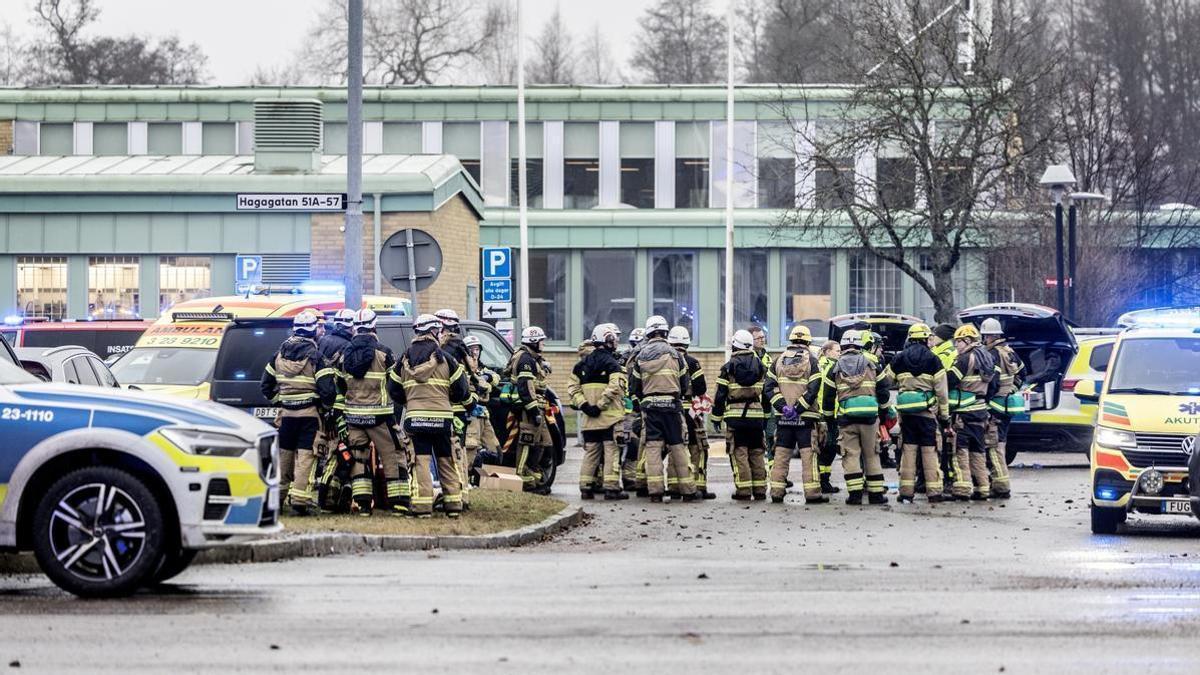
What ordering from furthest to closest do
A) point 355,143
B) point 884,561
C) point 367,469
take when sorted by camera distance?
1. point 355,143
2. point 367,469
3. point 884,561

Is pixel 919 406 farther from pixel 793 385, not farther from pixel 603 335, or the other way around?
pixel 603 335

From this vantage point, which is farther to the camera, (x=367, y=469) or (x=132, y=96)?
(x=132, y=96)

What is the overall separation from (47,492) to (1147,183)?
3535 centimetres

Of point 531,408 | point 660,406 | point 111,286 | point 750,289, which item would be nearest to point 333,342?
point 531,408

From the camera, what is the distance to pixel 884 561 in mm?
13930

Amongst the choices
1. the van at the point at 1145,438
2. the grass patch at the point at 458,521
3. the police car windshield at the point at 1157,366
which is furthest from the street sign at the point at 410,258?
the police car windshield at the point at 1157,366

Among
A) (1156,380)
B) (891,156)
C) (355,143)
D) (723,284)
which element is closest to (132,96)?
(723,284)

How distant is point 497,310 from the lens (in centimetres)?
2839

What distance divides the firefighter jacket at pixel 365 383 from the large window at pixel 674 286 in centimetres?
2948

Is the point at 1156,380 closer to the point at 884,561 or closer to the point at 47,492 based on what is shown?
the point at 884,561

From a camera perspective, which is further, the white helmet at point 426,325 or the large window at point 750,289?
the large window at point 750,289

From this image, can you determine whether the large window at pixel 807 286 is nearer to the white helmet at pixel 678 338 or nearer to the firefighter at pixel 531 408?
the white helmet at pixel 678 338

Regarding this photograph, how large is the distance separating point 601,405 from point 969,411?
3.94m

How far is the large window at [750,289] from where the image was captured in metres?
46.2
